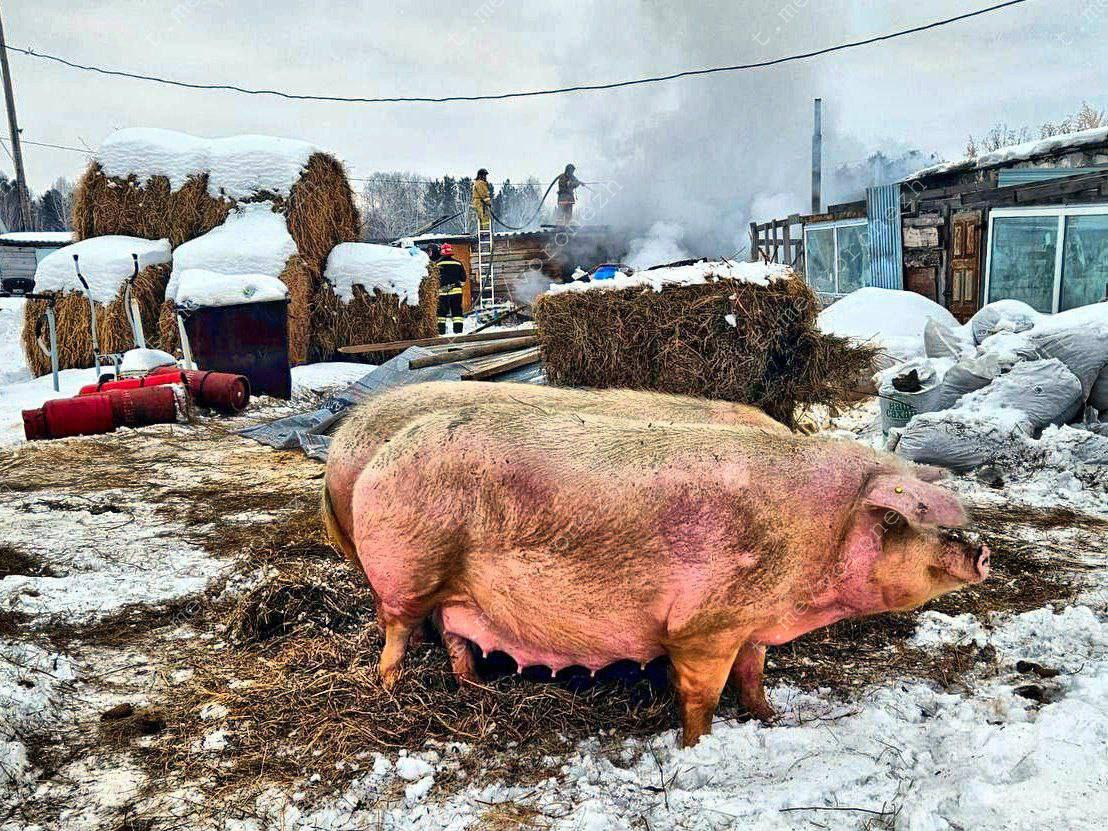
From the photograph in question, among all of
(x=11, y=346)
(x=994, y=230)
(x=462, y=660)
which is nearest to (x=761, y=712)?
(x=462, y=660)

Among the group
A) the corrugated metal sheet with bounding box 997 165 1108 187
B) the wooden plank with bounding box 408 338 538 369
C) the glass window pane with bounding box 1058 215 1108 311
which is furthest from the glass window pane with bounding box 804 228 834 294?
the wooden plank with bounding box 408 338 538 369

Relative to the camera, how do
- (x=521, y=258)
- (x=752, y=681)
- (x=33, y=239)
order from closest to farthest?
(x=752, y=681) → (x=33, y=239) → (x=521, y=258)

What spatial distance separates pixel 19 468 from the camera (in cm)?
697

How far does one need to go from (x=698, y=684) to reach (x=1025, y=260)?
10.3m

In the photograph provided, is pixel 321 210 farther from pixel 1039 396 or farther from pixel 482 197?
pixel 1039 396

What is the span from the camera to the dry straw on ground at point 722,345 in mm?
5477

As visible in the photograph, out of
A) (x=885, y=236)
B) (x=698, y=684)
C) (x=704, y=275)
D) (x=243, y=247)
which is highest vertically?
(x=243, y=247)

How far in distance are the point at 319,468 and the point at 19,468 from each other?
2.61m

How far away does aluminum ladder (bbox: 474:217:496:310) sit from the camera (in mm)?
21469

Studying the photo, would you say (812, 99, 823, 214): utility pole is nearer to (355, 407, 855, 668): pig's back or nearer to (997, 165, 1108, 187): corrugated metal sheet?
(997, 165, 1108, 187): corrugated metal sheet

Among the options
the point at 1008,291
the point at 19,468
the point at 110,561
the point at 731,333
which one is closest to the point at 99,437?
the point at 19,468

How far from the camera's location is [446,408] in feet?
9.66

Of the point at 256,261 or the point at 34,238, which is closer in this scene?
the point at 256,261

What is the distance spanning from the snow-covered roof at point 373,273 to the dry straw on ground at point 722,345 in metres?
8.62
